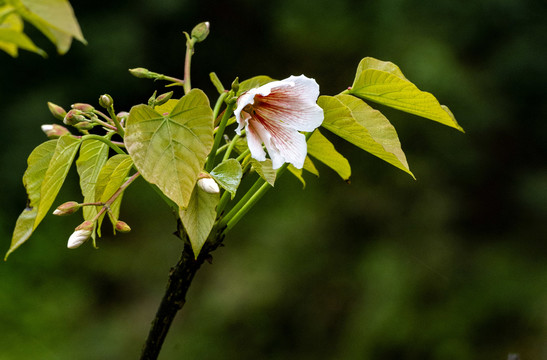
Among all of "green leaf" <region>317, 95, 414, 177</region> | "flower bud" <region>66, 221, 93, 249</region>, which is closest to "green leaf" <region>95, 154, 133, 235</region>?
"flower bud" <region>66, 221, 93, 249</region>

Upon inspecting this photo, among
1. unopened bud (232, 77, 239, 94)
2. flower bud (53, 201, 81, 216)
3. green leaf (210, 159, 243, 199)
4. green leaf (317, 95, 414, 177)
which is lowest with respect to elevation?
flower bud (53, 201, 81, 216)

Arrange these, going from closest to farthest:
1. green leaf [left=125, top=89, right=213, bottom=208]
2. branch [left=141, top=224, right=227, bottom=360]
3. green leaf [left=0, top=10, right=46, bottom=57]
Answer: green leaf [left=0, top=10, right=46, bottom=57], green leaf [left=125, top=89, right=213, bottom=208], branch [left=141, top=224, right=227, bottom=360]

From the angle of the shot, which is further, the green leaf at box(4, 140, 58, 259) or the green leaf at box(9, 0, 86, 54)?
the green leaf at box(4, 140, 58, 259)

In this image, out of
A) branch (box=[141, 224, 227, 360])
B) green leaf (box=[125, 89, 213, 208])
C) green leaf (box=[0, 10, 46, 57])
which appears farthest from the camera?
branch (box=[141, 224, 227, 360])

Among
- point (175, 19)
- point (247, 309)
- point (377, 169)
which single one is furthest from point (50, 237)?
point (377, 169)

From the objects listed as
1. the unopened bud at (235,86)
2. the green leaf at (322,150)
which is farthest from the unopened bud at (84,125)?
the green leaf at (322,150)

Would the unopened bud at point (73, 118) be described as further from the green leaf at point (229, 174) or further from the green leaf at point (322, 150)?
the green leaf at point (322, 150)

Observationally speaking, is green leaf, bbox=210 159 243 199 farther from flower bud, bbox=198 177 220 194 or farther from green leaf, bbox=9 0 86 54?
green leaf, bbox=9 0 86 54
